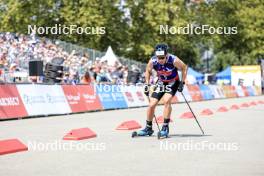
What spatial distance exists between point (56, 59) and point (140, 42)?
35.4m

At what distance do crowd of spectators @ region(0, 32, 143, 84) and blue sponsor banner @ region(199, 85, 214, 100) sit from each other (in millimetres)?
9333

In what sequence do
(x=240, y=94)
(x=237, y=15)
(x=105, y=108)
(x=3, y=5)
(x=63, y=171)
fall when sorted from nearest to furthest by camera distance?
1. (x=63, y=171)
2. (x=105, y=108)
3. (x=240, y=94)
4. (x=3, y=5)
5. (x=237, y=15)

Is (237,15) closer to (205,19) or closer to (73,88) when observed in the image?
(205,19)

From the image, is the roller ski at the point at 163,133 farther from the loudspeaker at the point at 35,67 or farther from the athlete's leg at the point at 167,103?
the loudspeaker at the point at 35,67

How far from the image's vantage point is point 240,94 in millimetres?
50375

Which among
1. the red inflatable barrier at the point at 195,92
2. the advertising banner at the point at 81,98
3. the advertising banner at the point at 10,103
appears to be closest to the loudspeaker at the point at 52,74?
the advertising banner at the point at 81,98

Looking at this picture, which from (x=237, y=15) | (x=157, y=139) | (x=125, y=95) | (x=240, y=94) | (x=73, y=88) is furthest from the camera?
(x=237, y=15)

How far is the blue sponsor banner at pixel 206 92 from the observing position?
41.3 meters

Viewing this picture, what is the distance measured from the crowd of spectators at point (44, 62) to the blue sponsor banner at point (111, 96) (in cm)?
130

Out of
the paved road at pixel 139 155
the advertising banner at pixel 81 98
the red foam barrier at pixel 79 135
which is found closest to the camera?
the paved road at pixel 139 155

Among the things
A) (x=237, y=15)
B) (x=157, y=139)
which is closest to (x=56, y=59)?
(x=157, y=139)

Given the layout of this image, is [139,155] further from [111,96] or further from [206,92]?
[206,92]

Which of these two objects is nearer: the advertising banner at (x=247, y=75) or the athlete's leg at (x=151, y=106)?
the athlete's leg at (x=151, y=106)

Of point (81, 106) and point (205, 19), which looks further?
point (205, 19)
